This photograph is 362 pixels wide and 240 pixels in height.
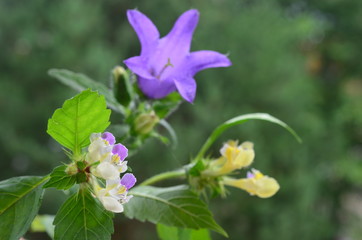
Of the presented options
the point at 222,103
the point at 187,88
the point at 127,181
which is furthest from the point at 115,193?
the point at 222,103

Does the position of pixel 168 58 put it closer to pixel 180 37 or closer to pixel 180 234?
pixel 180 37

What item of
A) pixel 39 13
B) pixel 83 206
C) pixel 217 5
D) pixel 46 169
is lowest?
pixel 46 169

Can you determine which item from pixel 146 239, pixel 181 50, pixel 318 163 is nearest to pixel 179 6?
pixel 318 163

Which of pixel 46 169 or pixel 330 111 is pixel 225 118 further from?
pixel 330 111

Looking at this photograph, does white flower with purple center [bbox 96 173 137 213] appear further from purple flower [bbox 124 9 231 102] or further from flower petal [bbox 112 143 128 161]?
purple flower [bbox 124 9 231 102]

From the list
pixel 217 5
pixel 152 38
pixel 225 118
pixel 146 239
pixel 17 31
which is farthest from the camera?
pixel 217 5

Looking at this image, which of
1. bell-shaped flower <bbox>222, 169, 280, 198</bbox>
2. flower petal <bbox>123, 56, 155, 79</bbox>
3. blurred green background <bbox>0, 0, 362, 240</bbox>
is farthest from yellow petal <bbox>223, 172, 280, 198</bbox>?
blurred green background <bbox>0, 0, 362, 240</bbox>

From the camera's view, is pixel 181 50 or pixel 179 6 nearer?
pixel 181 50
